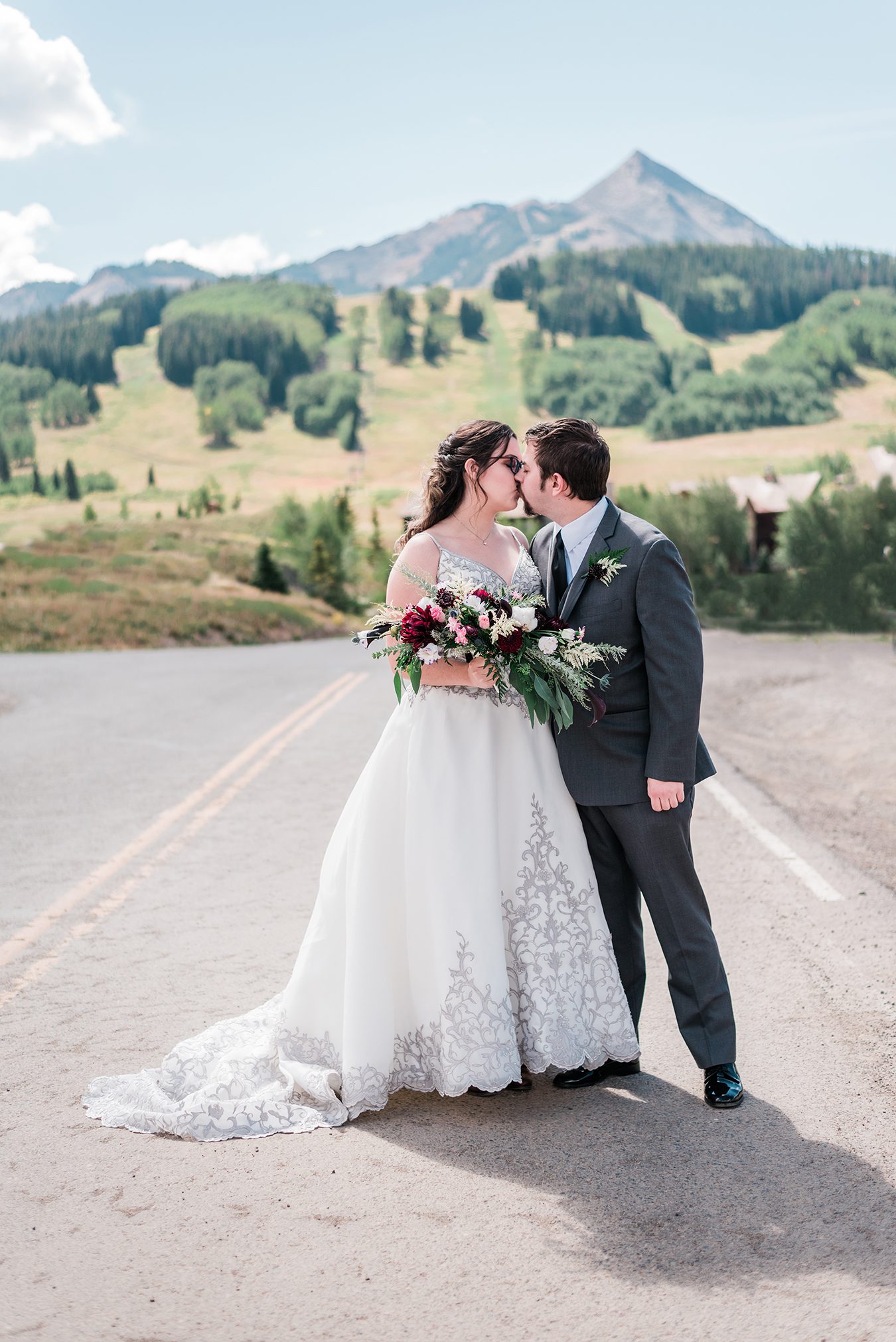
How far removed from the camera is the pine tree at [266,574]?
229ft

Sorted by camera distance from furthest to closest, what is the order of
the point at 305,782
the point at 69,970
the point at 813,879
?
the point at 305,782 → the point at 813,879 → the point at 69,970

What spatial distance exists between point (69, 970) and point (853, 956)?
3662mm

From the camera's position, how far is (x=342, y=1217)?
10.3 ft

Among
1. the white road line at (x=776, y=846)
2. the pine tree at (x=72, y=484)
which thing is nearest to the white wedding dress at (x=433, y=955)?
the white road line at (x=776, y=846)

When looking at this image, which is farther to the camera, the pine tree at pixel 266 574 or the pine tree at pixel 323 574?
the pine tree at pixel 323 574

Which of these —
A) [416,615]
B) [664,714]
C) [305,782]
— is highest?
[416,615]

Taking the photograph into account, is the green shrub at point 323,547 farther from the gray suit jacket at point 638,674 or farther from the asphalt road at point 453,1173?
the gray suit jacket at point 638,674

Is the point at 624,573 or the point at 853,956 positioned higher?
the point at 624,573

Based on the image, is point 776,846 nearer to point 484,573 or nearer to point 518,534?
point 518,534

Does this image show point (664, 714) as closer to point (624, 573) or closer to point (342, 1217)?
point (624, 573)

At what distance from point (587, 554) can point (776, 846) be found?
4231mm

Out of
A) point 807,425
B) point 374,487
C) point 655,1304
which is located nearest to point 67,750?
point 655,1304

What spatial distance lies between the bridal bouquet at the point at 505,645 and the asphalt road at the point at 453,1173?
55.5 inches

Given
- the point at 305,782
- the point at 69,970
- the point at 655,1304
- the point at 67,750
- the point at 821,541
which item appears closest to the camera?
the point at 655,1304
